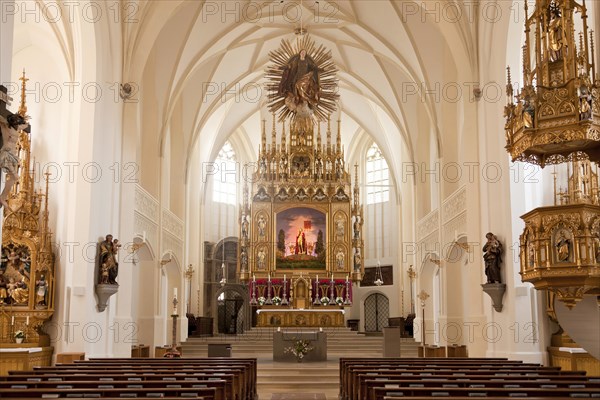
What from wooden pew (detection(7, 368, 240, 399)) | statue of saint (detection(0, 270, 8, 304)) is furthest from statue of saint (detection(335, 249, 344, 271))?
wooden pew (detection(7, 368, 240, 399))

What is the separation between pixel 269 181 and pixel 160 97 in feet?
26.7

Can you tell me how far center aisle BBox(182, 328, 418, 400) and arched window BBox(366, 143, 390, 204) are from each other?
7645 mm

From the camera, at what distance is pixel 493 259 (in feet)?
48.3

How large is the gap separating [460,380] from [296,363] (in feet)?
35.2

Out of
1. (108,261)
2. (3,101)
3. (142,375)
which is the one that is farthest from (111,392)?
(108,261)

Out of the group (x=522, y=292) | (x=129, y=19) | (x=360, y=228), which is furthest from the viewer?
(x=360, y=228)

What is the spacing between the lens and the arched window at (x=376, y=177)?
31453 millimetres

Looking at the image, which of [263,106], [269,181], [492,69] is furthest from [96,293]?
[263,106]

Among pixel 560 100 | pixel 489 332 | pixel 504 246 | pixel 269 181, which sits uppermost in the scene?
pixel 269 181

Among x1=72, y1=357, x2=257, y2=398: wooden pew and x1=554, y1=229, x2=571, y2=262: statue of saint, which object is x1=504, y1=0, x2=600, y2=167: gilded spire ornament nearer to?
x1=554, y1=229, x2=571, y2=262: statue of saint

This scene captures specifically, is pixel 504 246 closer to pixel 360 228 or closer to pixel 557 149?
pixel 557 149

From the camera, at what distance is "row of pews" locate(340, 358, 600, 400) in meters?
7.52

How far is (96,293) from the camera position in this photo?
15.4 metres

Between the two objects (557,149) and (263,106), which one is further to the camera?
(263,106)
